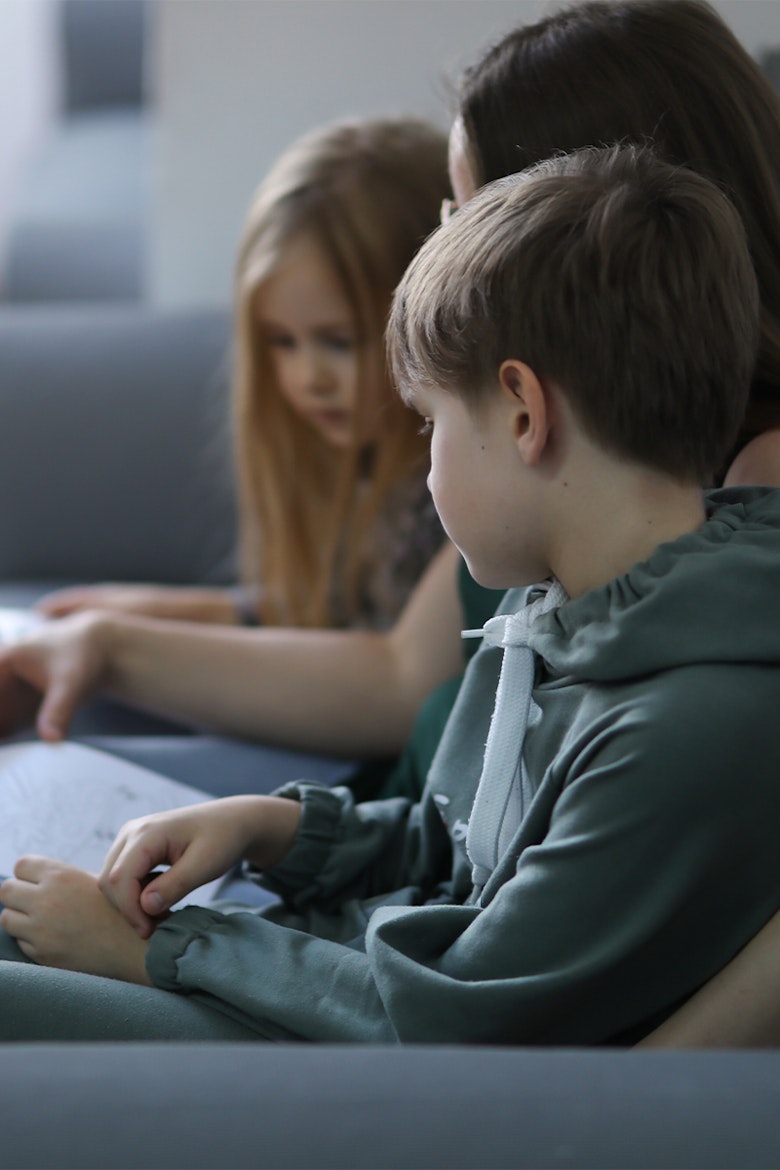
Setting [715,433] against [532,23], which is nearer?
[715,433]

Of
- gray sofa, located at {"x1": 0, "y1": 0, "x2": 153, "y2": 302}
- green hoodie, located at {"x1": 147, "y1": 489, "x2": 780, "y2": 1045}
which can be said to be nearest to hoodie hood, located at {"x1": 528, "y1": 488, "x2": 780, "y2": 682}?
green hoodie, located at {"x1": 147, "y1": 489, "x2": 780, "y2": 1045}

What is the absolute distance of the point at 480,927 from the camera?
59cm

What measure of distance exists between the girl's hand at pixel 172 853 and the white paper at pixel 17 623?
506 mm

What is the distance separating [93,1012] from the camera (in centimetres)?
64

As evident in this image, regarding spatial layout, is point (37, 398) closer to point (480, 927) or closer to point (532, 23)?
point (532, 23)

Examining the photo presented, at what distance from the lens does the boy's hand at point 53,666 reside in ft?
3.57

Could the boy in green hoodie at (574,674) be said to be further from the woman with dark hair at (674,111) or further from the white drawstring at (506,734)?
the woman with dark hair at (674,111)

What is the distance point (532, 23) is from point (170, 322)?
94 centimetres

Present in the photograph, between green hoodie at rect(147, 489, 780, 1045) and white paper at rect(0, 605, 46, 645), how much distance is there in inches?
25.8

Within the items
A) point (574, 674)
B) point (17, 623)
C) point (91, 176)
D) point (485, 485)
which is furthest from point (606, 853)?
point (91, 176)

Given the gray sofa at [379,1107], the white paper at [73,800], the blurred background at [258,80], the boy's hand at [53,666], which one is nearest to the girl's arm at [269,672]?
the boy's hand at [53,666]

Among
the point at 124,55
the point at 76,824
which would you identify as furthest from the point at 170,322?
the point at 124,55

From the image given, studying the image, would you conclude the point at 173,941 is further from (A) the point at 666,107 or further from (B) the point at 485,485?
(A) the point at 666,107

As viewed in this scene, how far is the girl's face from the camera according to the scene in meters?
1.22
